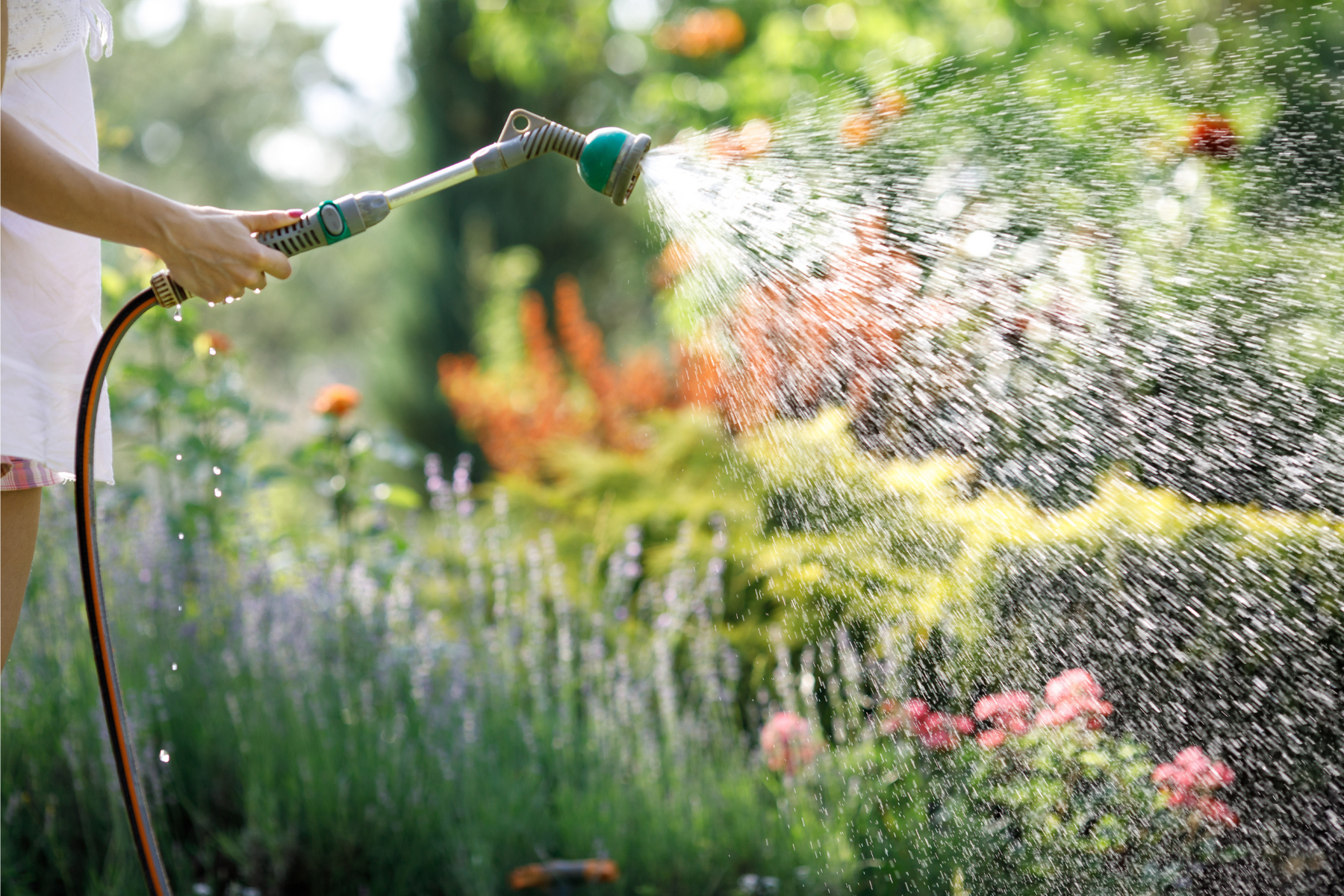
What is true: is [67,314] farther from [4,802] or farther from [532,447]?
[532,447]

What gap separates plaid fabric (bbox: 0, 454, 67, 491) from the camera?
1.43 m

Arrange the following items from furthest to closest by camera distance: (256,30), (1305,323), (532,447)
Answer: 1. (256,30)
2. (532,447)
3. (1305,323)

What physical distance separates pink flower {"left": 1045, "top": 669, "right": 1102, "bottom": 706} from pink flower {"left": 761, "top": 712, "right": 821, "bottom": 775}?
0.57 meters

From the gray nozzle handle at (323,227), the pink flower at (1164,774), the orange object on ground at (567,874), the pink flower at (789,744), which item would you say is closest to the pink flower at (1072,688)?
the pink flower at (1164,774)

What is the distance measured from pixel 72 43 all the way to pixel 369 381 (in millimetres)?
8659

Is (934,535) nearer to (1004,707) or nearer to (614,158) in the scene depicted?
(1004,707)

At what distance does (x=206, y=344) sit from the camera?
2754 mm

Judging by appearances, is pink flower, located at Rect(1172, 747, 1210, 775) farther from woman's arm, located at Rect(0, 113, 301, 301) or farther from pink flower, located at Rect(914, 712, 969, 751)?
woman's arm, located at Rect(0, 113, 301, 301)

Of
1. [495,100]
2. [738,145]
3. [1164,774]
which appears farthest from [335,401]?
[495,100]

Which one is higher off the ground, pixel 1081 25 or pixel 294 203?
pixel 294 203

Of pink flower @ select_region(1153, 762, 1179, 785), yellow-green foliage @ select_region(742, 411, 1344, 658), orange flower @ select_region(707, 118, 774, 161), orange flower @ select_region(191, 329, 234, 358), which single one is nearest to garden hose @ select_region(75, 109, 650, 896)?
orange flower @ select_region(707, 118, 774, 161)

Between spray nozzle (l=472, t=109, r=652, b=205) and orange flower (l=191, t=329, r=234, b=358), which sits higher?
spray nozzle (l=472, t=109, r=652, b=205)

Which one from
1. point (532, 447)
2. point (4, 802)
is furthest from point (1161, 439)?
point (532, 447)

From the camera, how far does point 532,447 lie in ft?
18.8
